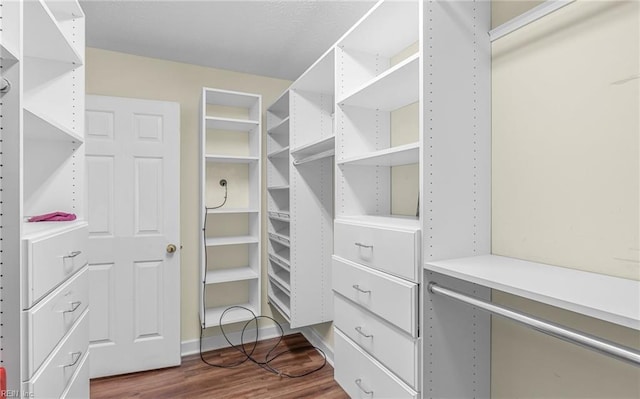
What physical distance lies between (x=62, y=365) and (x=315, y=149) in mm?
1759

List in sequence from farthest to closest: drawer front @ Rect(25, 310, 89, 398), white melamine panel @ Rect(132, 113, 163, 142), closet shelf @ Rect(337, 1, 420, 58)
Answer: white melamine panel @ Rect(132, 113, 163, 142) → closet shelf @ Rect(337, 1, 420, 58) → drawer front @ Rect(25, 310, 89, 398)

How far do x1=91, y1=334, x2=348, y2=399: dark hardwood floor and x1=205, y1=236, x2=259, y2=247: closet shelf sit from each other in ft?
3.15

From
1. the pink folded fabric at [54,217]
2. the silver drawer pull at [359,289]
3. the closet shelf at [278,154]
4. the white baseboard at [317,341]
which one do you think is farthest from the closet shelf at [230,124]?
the white baseboard at [317,341]

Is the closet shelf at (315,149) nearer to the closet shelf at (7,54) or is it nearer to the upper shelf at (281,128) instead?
the upper shelf at (281,128)

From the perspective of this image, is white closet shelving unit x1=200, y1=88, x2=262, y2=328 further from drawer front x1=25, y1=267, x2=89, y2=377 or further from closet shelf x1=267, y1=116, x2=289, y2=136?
drawer front x1=25, y1=267, x2=89, y2=377

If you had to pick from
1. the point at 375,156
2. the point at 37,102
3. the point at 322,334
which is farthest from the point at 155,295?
the point at 375,156

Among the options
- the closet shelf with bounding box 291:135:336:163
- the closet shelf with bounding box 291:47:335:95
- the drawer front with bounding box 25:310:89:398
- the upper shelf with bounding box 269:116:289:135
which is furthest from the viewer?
the upper shelf with bounding box 269:116:289:135

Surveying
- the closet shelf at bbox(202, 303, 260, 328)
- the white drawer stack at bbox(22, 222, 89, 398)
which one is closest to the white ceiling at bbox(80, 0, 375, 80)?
the white drawer stack at bbox(22, 222, 89, 398)

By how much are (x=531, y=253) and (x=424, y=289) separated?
15.7 inches

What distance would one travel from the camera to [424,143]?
1151mm

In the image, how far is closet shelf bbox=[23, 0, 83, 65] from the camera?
3.72ft

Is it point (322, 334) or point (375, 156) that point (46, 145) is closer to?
point (375, 156)

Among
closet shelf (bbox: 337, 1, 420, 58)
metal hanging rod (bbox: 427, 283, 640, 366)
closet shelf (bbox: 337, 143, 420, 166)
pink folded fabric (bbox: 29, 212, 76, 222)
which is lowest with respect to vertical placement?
metal hanging rod (bbox: 427, 283, 640, 366)

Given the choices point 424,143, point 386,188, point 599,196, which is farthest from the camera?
point 386,188
